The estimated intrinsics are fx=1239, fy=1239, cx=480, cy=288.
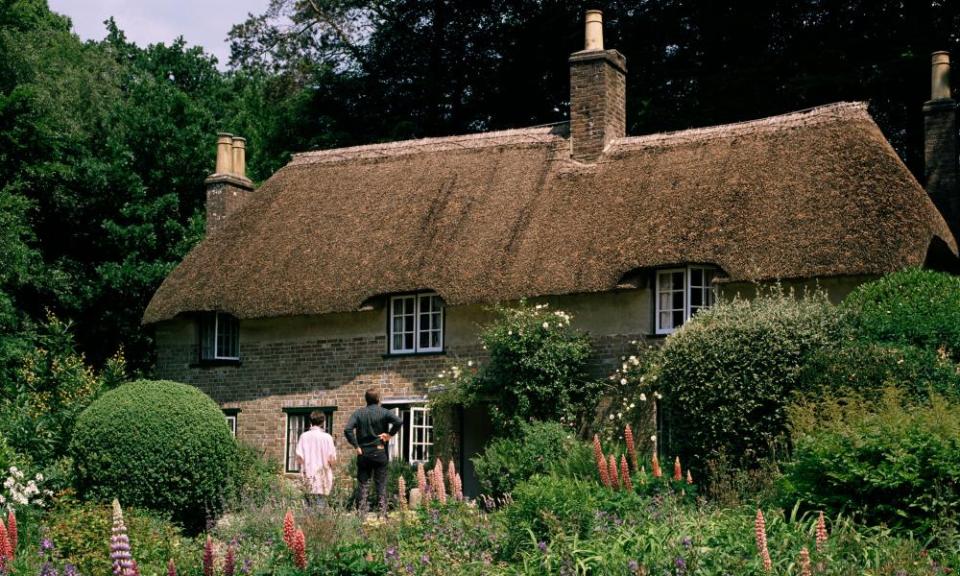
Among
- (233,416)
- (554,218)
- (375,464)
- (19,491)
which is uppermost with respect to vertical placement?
(554,218)

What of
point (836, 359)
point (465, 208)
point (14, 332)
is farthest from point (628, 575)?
point (14, 332)

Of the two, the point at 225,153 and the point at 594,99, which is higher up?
the point at 594,99

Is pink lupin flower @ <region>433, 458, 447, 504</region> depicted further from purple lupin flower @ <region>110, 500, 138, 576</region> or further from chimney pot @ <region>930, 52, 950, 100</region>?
chimney pot @ <region>930, 52, 950, 100</region>

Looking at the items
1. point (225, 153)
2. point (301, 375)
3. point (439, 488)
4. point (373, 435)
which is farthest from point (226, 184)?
point (439, 488)

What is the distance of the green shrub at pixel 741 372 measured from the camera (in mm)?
15320

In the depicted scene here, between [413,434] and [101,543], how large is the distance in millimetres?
9166

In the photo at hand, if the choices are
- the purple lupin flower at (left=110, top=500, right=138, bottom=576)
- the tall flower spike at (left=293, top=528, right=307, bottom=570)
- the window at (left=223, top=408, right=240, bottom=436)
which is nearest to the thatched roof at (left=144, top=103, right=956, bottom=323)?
the window at (left=223, top=408, right=240, bottom=436)

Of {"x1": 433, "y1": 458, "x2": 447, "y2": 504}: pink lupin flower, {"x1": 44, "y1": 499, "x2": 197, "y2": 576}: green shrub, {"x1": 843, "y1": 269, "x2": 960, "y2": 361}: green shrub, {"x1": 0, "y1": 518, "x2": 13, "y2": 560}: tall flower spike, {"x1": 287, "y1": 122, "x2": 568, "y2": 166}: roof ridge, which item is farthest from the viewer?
{"x1": 287, "y1": 122, "x2": 568, "y2": 166}: roof ridge

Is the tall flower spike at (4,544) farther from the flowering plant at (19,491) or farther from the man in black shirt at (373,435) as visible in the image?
the man in black shirt at (373,435)

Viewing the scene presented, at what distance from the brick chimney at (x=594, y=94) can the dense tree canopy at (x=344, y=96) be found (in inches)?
246

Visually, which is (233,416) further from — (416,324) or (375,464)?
(375,464)

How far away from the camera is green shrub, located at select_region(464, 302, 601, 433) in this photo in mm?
18531

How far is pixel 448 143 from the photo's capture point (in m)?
23.2

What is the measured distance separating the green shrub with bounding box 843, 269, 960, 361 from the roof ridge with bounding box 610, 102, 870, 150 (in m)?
4.61
